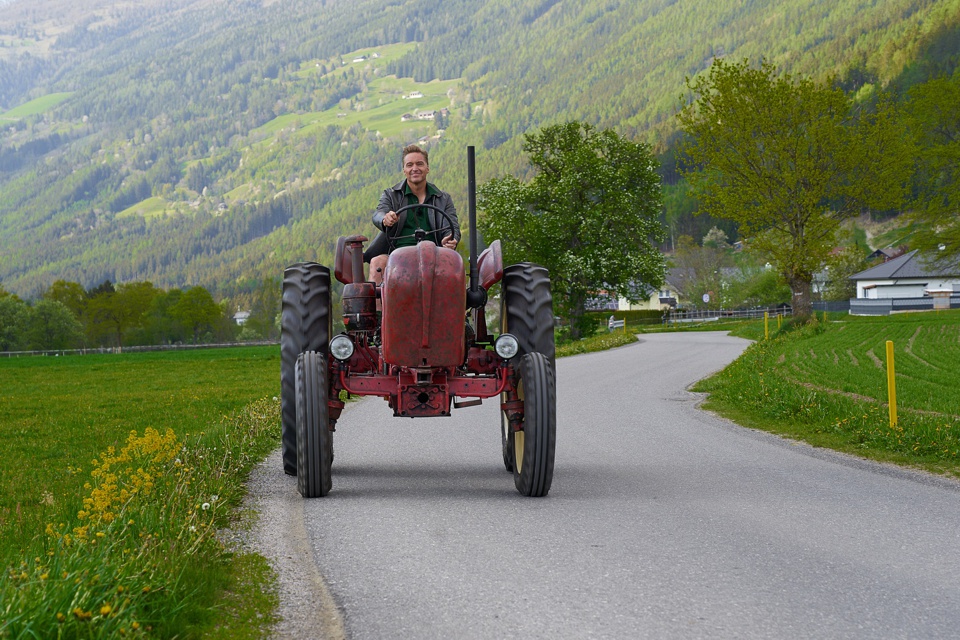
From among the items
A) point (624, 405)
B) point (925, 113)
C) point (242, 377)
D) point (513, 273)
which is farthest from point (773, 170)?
point (513, 273)

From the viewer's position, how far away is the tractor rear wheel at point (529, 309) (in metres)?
9.25

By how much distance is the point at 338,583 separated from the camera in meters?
5.59

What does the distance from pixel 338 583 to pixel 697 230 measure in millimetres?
174326

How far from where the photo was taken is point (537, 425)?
8109 mm

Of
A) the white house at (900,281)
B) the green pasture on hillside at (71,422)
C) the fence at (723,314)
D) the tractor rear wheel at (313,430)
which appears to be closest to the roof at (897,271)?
the white house at (900,281)

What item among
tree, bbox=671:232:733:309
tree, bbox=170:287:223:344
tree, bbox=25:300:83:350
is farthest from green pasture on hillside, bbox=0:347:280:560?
tree, bbox=170:287:223:344

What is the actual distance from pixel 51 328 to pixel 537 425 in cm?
12746

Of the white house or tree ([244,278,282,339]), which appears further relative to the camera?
tree ([244,278,282,339])

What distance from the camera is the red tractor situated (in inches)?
320

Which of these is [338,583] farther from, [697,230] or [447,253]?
[697,230]

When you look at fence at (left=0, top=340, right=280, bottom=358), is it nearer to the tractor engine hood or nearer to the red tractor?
the red tractor

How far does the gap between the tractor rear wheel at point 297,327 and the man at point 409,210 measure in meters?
0.52

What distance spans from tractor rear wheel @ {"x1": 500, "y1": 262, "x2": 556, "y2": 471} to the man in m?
0.70

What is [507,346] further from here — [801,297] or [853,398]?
[801,297]
